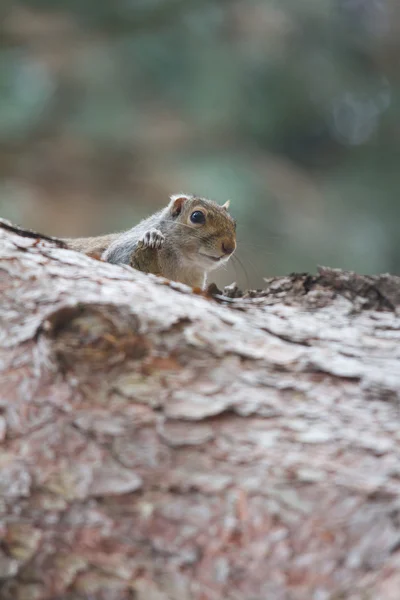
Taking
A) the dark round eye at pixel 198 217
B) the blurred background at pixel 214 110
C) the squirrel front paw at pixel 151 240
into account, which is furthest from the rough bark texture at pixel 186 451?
the blurred background at pixel 214 110

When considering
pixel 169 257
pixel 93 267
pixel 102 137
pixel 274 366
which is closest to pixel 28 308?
pixel 93 267

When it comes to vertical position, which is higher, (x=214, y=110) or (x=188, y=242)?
(x=214, y=110)

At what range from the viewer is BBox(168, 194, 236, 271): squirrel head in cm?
128

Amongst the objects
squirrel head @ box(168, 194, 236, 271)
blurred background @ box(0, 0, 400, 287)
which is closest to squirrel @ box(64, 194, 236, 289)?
squirrel head @ box(168, 194, 236, 271)

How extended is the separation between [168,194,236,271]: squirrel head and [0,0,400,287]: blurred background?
260 cm

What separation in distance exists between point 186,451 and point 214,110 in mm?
3771

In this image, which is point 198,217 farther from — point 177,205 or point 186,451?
point 186,451

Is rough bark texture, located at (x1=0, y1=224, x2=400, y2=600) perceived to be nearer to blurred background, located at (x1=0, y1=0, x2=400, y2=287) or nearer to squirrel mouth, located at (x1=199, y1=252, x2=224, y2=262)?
squirrel mouth, located at (x1=199, y1=252, x2=224, y2=262)

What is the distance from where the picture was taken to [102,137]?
4.11m

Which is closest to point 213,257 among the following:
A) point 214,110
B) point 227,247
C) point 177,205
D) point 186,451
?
point 227,247

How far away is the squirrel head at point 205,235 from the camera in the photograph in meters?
1.28

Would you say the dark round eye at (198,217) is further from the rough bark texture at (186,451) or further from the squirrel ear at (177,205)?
the rough bark texture at (186,451)

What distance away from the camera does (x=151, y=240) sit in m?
Answer: 1.19

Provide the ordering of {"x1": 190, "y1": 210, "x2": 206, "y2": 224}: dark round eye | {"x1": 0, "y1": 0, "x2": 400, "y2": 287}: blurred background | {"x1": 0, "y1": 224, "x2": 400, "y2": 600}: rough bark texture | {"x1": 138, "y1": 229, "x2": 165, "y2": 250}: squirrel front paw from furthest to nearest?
{"x1": 0, "y1": 0, "x2": 400, "y2": 287}: blurred background < {"x1": 190, "y1": 210, "x2": 206, "y2": 224}: dark round eye < {"x1": 138, "y1": 229, "x2": 165, "y2": 250}: squirrel front paw < {"x1": 0, "y1": 224, "x2": 400, "y2": 600}: rough bark texture
